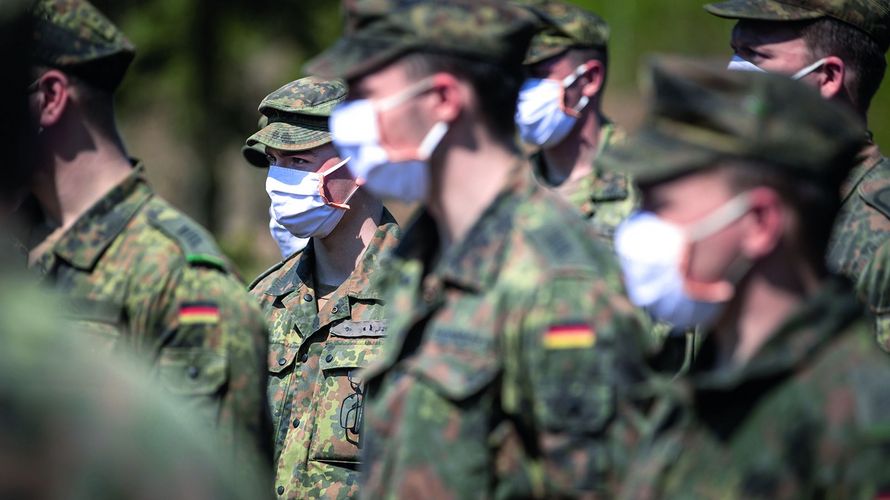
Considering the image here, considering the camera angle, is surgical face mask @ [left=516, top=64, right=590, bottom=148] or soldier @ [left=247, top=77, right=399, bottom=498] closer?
soldier @ [left=247, top=77, right=399, bottom=498]

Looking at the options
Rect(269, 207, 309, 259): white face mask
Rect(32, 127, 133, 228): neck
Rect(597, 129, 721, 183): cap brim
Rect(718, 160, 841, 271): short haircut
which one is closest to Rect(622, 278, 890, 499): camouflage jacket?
Rect(718, 160, 841, 271): short haircut

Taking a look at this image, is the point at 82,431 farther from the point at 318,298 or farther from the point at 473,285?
the point at 318,298

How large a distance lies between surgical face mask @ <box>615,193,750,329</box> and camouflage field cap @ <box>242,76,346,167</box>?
2.77 metres

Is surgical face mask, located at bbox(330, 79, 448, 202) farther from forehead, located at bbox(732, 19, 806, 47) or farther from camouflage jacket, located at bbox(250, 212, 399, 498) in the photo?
forehead, located at bbox(732, 19, 806, 47)

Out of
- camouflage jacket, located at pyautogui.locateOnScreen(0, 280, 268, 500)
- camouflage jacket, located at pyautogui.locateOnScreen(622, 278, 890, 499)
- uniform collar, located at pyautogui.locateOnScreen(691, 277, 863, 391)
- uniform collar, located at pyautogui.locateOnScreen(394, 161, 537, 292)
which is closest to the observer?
camouflage jacket, located at pyautogui.locateOnScreen(0, 280, 268, 500)

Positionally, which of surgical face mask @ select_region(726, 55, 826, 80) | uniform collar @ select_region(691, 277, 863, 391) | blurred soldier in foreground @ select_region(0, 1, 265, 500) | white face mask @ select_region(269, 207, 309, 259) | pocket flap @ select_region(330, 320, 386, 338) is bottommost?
white face mask @ select_region(269, 207, 309, 259)

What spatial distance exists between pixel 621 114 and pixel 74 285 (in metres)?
13.7

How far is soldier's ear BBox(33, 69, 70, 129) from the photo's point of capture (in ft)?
14.2

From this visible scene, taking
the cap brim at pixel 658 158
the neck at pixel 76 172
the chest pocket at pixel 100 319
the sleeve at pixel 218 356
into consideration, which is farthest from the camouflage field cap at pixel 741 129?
the neck at pixel 76 172

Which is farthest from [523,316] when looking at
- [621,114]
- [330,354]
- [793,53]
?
[621,114]

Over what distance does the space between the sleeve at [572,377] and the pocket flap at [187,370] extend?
985 millimetres

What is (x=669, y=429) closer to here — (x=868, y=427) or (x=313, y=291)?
(x=868, y=427)

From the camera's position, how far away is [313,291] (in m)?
6.16

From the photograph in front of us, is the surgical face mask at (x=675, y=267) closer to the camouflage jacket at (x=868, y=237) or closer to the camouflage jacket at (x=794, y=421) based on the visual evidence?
the camouflage jacket at (x=794, y=421)
